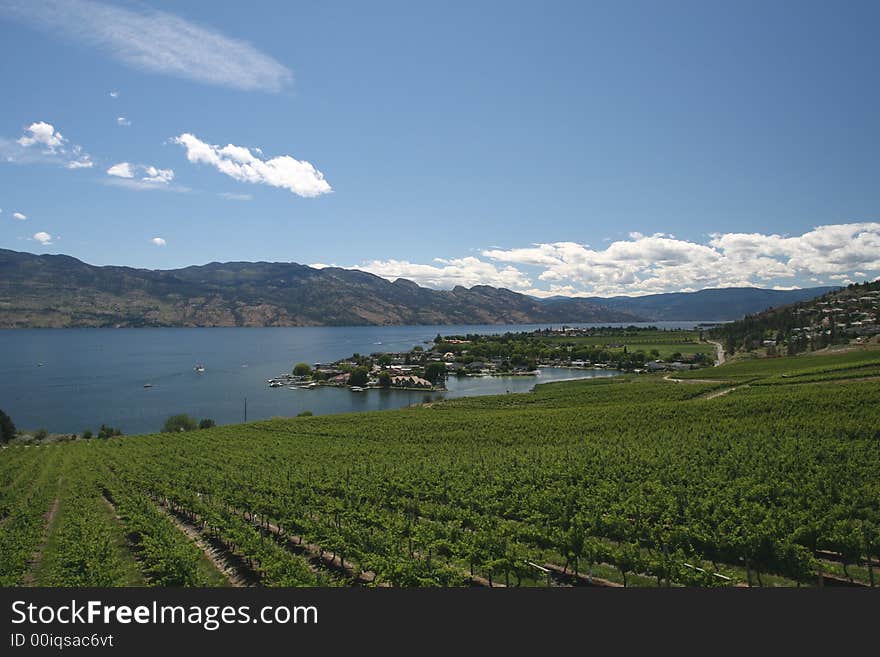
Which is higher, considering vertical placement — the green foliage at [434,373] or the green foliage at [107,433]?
the green foliage at [434,373]

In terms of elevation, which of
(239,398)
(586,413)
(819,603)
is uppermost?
(819,603)

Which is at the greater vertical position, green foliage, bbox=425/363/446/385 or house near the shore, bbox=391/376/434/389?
green foliage, bbox=425/363/446/385

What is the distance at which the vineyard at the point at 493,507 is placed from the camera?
54.4 feet

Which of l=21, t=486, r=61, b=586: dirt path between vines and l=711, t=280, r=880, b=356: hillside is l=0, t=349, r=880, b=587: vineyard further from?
l=711, t=280, r=880, b=356: hillside

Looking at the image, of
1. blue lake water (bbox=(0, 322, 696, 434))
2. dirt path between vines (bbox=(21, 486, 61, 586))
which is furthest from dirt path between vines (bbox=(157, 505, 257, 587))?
blue lake water (bbox=(0, 322, 696, 434))

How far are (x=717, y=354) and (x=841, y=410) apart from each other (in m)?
114

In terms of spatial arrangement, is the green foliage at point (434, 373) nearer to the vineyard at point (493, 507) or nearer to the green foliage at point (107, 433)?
the green foliage at point (107, 433)

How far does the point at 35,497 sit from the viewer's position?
32.3m

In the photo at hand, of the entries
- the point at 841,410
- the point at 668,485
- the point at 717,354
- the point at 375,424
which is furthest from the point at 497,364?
the point at 668,485

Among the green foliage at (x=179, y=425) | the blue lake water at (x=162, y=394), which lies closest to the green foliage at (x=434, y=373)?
the blue lake water at (x=162, y=394)

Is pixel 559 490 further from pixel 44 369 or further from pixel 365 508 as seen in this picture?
pixel 44 369

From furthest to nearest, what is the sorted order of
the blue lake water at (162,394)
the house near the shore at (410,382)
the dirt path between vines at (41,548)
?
the house near the shore at (410,382)
the blue lake water at (162,394)
the dirt path between vines at (41,548)

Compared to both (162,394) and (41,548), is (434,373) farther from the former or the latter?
(41,548)

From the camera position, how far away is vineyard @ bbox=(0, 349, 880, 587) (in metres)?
16.6
